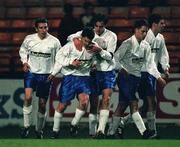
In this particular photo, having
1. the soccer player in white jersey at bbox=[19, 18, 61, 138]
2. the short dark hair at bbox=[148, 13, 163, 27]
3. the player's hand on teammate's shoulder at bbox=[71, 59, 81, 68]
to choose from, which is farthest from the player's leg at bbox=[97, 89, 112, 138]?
the short dark hair at bbox=[148, 13, 163, 27]

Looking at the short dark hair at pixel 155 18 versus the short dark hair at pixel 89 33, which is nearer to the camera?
the short dark hair at pixel 89 33

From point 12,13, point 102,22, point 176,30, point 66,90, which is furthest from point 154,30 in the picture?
point 12,13

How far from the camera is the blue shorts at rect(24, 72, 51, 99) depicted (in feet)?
36.4

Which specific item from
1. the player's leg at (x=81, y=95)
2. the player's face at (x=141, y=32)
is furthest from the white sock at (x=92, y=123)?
the player's face at (x=141, y=32)

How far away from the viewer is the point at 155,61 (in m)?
11.6

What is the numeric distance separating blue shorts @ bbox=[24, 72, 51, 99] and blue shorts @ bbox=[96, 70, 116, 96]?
782mm

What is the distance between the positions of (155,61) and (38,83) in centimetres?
184

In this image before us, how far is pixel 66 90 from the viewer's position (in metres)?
10.6

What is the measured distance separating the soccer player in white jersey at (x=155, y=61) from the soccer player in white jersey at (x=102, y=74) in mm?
591

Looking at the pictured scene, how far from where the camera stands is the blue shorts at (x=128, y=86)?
1088 cm

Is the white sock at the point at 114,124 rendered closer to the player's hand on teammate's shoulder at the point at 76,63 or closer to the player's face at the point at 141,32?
the player's hand on teammate's shoulder at the point at 76,63

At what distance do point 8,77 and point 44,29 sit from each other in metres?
2.96
